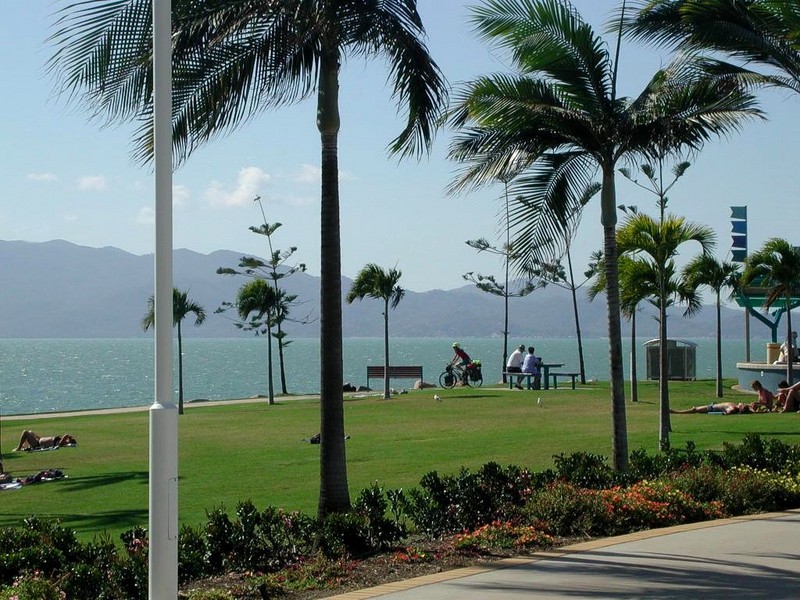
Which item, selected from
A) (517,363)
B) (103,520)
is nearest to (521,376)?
(517,363)

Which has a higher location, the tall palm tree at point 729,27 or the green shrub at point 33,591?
the tall palm tree at point 729,27

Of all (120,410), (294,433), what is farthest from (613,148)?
(120,410)

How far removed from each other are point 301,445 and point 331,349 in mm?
9789

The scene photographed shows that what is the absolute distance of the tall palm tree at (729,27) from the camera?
467 inches

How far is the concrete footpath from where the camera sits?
663 centimetres

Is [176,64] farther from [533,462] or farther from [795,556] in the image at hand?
[533,462]

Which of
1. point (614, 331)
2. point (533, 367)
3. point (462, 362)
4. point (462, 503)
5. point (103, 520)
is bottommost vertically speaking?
point (103, 520)

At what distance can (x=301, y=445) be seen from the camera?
18281 millimetres

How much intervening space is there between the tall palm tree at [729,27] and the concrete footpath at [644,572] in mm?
5970

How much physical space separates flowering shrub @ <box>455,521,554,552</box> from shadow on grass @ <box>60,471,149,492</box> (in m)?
7.59

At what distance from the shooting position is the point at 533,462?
1449 cm

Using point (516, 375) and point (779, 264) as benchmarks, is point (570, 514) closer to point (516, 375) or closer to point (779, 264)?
point (779, 264)

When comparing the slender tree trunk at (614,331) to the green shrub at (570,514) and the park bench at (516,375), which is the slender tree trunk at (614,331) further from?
the park bench at (516,375)

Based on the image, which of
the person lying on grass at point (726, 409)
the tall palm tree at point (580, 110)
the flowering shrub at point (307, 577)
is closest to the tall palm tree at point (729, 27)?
the tall palm tree at point (580, 110)
